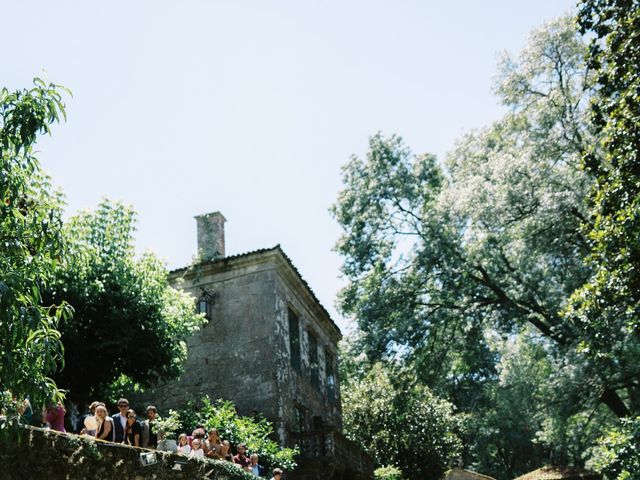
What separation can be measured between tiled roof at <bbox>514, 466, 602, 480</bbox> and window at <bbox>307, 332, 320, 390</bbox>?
1028cm

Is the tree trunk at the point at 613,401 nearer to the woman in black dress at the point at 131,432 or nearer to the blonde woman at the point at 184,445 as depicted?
the blonde woman at the point at 184,445

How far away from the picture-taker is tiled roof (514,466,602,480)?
920 inches

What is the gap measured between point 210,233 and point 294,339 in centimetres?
416

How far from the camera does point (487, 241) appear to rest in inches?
758

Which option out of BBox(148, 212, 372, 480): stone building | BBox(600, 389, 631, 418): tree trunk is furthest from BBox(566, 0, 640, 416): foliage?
BBox(600, 389, 631, 418): tree trunk

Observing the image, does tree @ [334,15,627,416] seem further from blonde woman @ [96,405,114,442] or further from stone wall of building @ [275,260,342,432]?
blonde woman @ [96,405,114,442]

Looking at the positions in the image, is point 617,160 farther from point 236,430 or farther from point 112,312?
point 112,312

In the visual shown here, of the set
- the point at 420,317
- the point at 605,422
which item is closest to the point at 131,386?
the point at 420,317

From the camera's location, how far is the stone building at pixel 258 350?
1620 cm

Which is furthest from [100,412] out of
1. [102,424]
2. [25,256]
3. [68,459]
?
[25,256]

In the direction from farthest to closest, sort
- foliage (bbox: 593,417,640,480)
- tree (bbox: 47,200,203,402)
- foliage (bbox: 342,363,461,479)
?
foliage (bbox: 342,363,461,479) < tree (bbox: 47,200,203,402) < foliage (bbox: 593,417,640,480)

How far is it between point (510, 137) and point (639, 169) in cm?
1236

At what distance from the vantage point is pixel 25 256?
5.01m

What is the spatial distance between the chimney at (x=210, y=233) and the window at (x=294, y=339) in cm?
294
